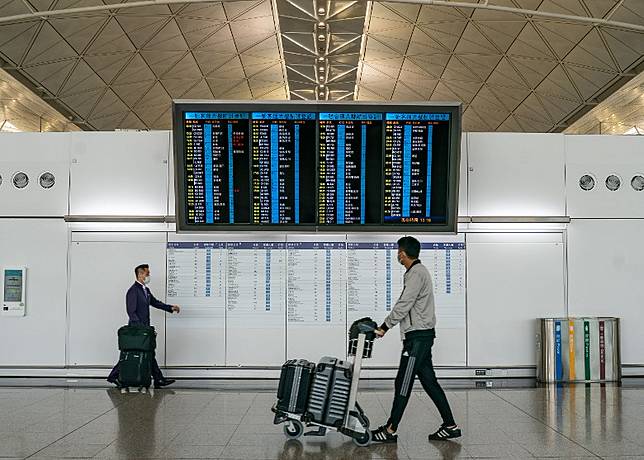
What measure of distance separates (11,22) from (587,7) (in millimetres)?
18265

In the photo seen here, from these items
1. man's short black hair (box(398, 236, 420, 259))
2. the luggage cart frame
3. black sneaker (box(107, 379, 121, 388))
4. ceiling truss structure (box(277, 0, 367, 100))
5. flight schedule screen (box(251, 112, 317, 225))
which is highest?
→ ceiling truss structure (box(277, 0, 367, 100))

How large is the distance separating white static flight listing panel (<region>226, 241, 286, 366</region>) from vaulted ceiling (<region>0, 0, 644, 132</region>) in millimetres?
14621

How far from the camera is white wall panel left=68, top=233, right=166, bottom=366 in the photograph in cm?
1337

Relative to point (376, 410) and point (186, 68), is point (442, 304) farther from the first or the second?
point (186, 68)

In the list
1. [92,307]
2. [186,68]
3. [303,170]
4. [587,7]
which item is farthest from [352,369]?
[186,68]

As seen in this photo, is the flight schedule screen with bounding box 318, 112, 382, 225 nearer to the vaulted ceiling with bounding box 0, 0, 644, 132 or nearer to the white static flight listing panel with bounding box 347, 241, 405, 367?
the white static flight listing panel with bounding box 347, 241, 405, 367

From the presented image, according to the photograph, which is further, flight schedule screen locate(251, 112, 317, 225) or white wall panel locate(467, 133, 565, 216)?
white wall panel locate(467, 133, 565, 216)

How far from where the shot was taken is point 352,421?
8344 mm

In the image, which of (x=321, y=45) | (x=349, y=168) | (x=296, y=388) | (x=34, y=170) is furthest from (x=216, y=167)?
(x=321, y=45)

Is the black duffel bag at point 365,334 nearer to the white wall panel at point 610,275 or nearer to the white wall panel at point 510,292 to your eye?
the white wall panel at point 510,292

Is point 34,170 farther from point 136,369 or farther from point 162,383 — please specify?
point 162,383

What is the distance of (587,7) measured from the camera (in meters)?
23.7

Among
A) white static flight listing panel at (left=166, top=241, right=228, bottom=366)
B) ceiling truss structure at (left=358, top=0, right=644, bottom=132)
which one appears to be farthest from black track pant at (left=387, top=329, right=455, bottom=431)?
ceiling truss structure at (left=358, top=0, right=644, bottom=132)

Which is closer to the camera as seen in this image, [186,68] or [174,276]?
[174,276]
